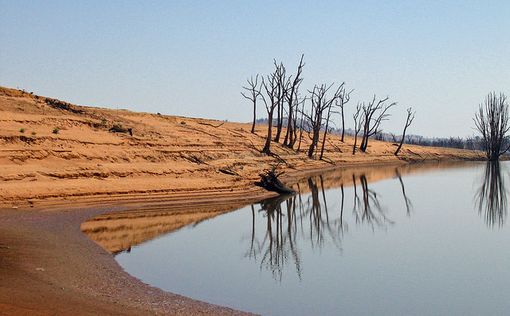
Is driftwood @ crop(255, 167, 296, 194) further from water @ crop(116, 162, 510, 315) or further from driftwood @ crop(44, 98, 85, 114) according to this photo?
driftwood @ crop(44, 98, 85, 114)

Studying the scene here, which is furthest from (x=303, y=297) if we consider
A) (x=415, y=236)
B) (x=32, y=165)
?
(x=32, y=165)

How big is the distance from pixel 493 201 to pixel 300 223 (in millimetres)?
14697

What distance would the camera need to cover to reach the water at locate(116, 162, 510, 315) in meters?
10.0

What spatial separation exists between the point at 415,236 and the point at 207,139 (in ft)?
78.9

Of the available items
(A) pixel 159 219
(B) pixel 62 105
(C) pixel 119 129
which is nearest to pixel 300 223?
(A) pixel 159 219

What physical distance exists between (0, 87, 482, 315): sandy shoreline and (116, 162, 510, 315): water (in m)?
1.29

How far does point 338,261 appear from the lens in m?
13.4

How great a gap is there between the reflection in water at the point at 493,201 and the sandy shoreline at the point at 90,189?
1041cm

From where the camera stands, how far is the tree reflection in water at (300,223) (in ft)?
46.0

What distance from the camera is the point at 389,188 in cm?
3531

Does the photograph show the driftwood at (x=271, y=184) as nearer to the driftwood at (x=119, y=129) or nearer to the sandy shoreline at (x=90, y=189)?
the sandy shoreline at (x=90, y=189)

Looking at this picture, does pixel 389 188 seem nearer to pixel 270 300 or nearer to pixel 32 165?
pixel 32 165

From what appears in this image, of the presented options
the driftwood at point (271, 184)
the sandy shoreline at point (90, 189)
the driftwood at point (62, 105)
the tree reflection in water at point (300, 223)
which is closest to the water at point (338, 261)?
the tree reflection in water at point (300, 223)

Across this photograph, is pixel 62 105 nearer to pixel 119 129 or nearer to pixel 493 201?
pixel 119 129
